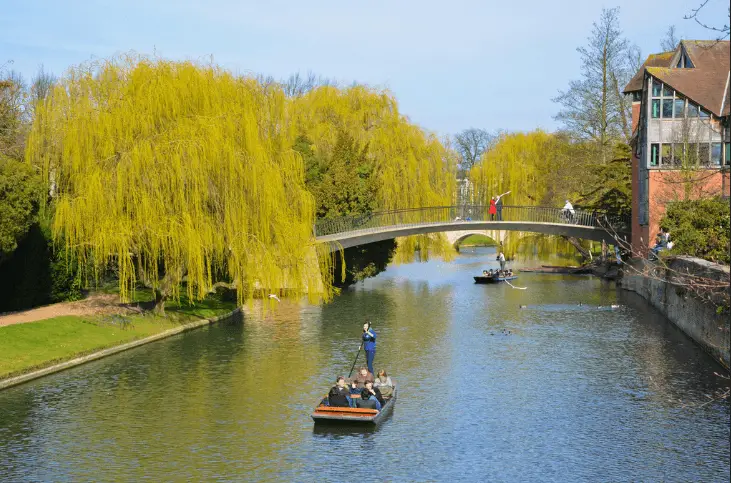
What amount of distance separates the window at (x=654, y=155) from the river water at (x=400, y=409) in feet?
45.5

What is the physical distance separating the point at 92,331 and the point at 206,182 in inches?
282

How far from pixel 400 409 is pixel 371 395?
185 cm

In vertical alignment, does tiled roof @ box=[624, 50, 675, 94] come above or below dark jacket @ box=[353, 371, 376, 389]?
above

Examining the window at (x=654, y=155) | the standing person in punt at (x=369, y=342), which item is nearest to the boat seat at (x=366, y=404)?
the standing person in punt at (x=369, y=342)

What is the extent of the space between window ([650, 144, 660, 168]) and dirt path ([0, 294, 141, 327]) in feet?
98.7

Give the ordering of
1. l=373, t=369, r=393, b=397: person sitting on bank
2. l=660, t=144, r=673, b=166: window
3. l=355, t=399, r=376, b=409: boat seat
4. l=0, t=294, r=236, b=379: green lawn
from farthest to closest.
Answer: l=660, t=144, r=673, b=166: window, l=0, t=294, r=236, b=379: green lawn, l=373, t=369, r=393, b=397: person sitting on bank, l=355, t=399, r=376, b=409: boat seat

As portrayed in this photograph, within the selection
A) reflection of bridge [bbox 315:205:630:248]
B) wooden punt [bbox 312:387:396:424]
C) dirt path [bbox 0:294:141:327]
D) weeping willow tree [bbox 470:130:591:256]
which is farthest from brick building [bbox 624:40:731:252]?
wooden punt [bbox 312:387:396:424]

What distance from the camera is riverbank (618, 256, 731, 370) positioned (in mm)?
30922

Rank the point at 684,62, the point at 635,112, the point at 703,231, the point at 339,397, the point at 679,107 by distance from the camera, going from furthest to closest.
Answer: the point at 635,112, the point at 684,62, the point at 679,107, the point at 703,231, the point at 339,397

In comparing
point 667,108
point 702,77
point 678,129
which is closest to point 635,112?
point 702,77

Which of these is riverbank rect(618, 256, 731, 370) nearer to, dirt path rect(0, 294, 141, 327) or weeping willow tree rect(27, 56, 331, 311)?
weeping willow tree rect(27, 56, 331, 311)

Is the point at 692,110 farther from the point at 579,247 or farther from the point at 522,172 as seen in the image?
the point at 522,172

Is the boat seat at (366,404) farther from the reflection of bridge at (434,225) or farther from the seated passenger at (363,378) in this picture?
the reflection of bridge at (434,225)

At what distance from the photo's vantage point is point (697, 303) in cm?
3734
